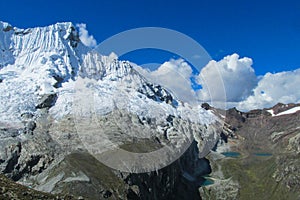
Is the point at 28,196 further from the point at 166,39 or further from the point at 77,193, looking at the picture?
the point at 77,193

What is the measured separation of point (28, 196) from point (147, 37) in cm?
6150

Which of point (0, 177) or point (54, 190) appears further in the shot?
point (54, 190)

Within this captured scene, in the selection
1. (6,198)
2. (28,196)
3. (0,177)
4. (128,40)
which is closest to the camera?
(6,198)

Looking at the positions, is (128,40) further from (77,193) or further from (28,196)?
(77,193)

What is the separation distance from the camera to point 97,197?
198625mm

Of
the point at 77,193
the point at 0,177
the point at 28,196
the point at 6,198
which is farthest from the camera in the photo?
the point at 77,193

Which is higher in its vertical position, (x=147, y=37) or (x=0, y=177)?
(x=147, y=37)

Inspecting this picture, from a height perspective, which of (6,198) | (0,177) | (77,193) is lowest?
(6,198)

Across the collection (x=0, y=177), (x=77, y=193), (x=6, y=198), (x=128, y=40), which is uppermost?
(x=128, y=40)

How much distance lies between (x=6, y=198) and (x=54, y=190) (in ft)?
375

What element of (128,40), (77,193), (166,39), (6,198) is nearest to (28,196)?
(6,198)

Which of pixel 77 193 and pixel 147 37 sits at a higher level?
pixel 147 37

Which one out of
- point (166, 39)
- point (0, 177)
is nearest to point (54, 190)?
point (0, 177)

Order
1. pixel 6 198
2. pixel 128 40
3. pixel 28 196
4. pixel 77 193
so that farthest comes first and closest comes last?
pixel 77 193 < pixel 128 40 < pixel 28 196 < pixel 6 198
